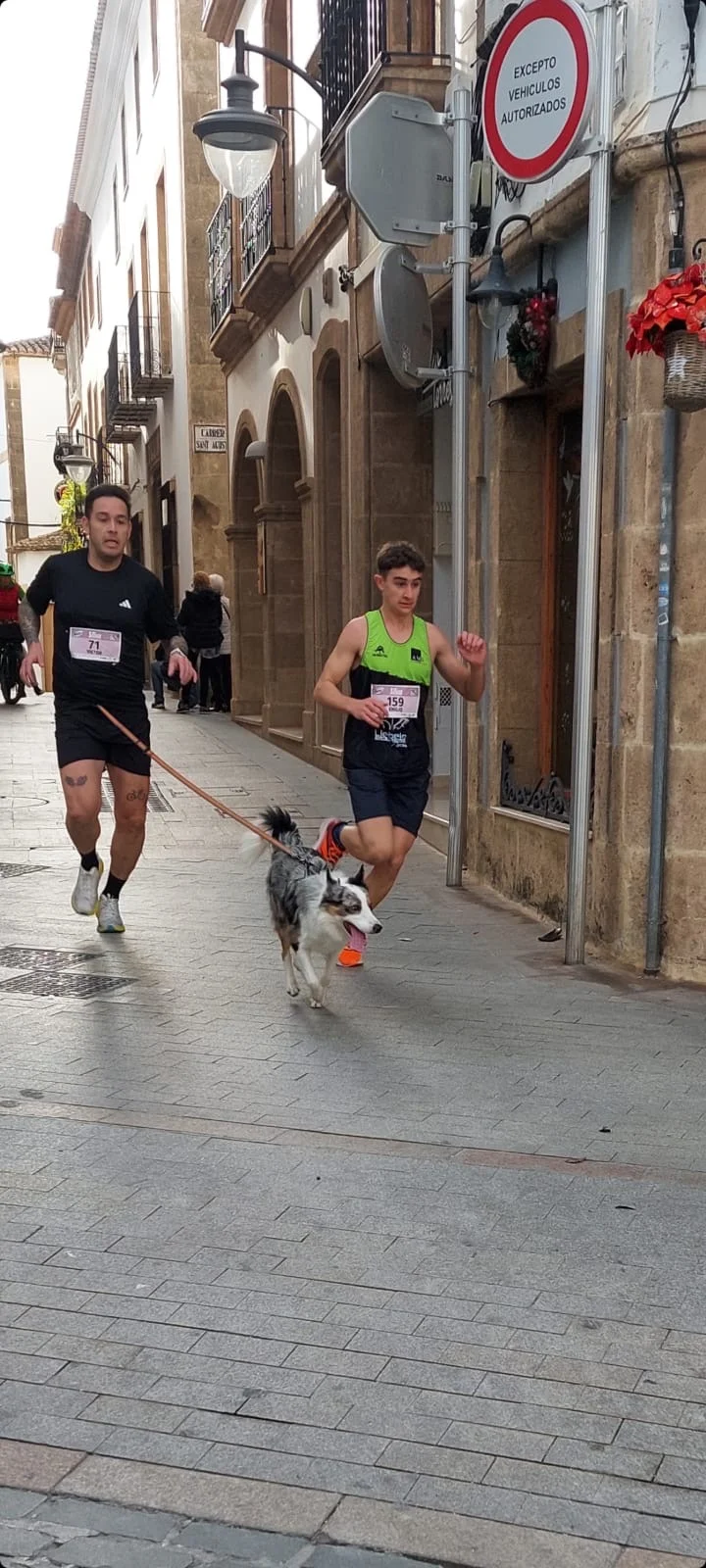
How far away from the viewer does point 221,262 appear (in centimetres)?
1886

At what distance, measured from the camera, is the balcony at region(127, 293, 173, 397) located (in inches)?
976

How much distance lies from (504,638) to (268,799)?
382cm

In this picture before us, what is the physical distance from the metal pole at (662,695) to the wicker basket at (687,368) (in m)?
0.41

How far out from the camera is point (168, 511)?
2644cm

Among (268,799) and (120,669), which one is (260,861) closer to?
(268,799)

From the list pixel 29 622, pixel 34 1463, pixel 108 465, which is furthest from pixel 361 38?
pixel 108 465

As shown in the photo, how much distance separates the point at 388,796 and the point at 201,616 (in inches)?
555

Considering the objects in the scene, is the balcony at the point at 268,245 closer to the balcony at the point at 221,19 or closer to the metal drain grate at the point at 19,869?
the balcony at the point at 221,19

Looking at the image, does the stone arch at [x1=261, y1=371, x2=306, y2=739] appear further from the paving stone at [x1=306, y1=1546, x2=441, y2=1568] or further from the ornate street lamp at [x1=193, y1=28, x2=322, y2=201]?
the paving stone at [x1=306, y1=1546, x2=441, y2=1568]

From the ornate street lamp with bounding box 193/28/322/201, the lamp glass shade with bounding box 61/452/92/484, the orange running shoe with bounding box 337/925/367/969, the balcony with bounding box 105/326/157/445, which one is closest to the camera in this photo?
the orange running shoe with bounding box 337/925/367/969

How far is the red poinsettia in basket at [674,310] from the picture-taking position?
→ 5.55m

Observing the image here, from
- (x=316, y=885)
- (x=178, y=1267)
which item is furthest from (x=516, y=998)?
(x=178, y=1267)

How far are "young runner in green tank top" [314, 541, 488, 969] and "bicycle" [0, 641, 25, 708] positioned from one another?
554 inches

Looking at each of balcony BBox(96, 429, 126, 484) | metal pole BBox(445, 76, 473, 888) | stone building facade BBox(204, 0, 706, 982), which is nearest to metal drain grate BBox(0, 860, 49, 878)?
metal pole BBox(445, 76, 473, 888)
